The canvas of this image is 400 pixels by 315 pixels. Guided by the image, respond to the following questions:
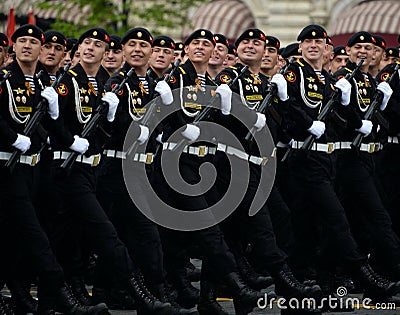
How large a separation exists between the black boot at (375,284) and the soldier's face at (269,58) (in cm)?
216

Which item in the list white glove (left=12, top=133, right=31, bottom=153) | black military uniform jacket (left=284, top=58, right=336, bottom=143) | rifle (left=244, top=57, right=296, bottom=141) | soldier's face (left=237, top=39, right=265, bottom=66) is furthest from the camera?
soldier's face (left=237, top=39, right=265, bottom=66)

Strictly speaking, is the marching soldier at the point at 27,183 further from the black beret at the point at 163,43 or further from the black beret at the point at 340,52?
the black beret at the point at 340,52

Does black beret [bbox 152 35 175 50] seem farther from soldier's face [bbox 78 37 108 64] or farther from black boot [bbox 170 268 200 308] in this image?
black boot [bbox 170 268 200 308]

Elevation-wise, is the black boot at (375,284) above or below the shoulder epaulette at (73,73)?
below

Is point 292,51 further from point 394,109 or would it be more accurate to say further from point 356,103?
point 356,103

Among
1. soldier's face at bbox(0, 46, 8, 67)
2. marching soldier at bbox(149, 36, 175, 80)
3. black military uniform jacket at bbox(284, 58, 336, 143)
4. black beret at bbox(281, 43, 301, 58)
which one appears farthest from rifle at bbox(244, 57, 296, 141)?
black beret at bbox(281, 43, 301, 58)

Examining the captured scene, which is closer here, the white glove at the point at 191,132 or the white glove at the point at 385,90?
the white glove at the point at 191,132

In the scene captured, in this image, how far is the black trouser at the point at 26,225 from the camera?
836 centimetres

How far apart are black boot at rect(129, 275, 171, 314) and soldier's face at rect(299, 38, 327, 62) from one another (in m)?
2.25

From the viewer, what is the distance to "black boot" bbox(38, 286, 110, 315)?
8.44 m

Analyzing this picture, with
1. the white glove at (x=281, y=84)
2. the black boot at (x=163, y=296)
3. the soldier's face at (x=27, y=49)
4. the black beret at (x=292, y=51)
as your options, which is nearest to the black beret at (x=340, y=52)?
the black beret at (x=292, y=51)

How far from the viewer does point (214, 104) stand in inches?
368

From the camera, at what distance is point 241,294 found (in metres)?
8.94

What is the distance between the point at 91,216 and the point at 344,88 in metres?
2.34
